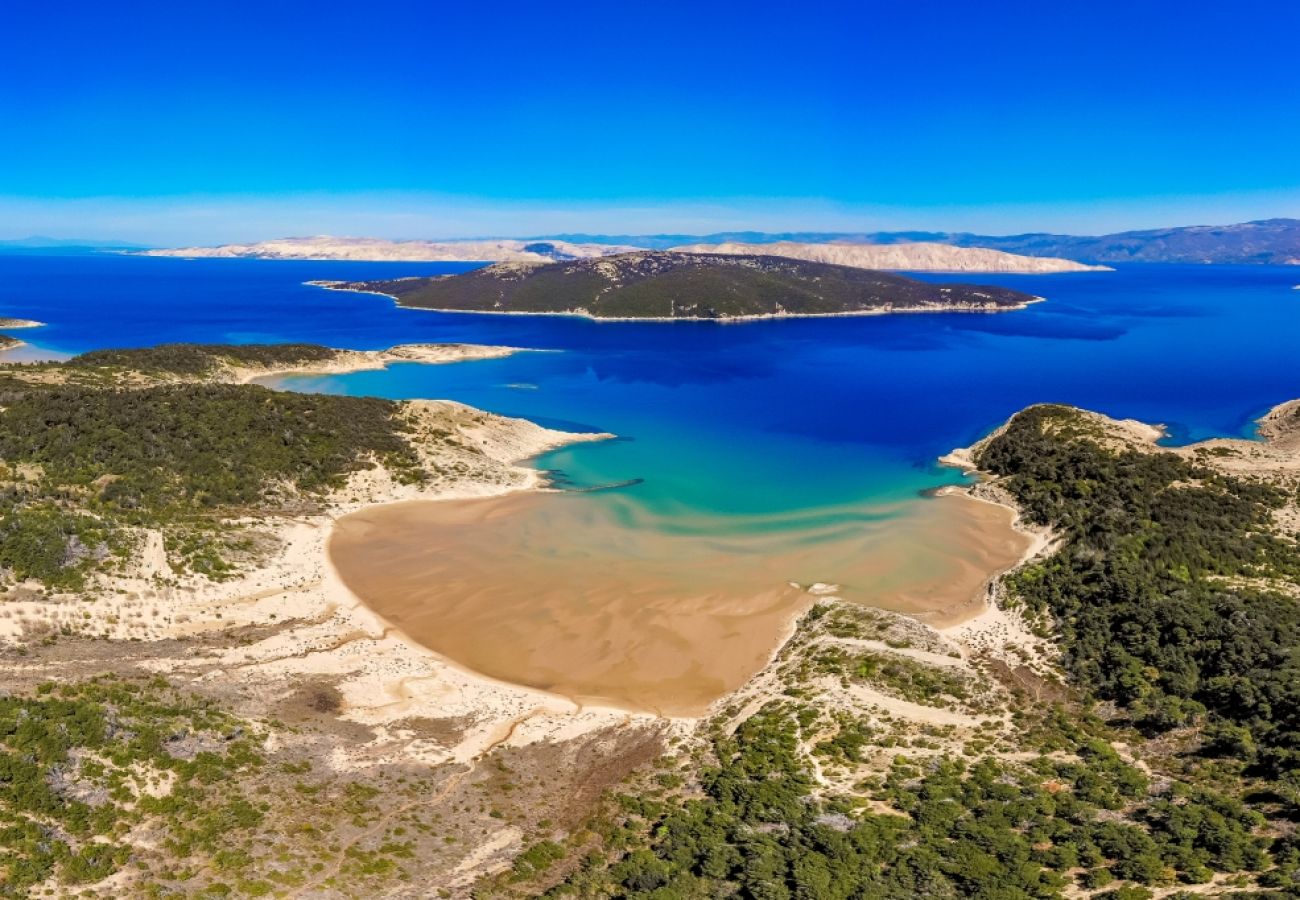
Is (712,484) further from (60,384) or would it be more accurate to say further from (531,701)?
(60,384)

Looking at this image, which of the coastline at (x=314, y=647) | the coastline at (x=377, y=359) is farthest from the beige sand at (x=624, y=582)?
the coastline at (x=377, y=359)

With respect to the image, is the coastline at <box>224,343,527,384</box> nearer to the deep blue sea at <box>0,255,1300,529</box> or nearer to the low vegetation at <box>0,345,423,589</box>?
the deep blue sea at <box>0,255,1300,529</box>

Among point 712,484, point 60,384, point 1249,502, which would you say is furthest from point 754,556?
point 60,384

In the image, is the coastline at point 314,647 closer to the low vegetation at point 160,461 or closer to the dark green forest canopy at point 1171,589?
the low vegetation at point 160,461

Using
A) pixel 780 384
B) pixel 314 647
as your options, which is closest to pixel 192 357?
pixel 780 384

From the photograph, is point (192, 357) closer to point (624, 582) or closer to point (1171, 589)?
point (624, 582)

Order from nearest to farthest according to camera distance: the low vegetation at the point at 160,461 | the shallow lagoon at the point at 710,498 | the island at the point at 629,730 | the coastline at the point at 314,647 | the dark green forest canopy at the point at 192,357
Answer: the island at the point at 629,730, the coastline at the point at 314,647, the shallow lagoon at the point at 710,498, the low vegetation at the point at 160,461, the dark green forest canopy at the point at 192,357

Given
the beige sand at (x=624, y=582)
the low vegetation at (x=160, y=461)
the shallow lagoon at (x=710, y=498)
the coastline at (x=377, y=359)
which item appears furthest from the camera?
the coastline at (x=377, y=359)
